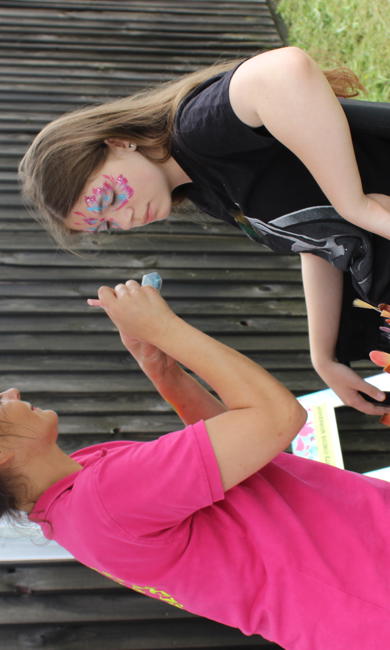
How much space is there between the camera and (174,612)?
2.21 m

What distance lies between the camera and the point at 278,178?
1.20 meters

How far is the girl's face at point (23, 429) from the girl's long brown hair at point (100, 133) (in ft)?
1.34

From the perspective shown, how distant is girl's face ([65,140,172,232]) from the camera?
1301mm

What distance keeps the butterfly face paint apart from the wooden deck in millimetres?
1419

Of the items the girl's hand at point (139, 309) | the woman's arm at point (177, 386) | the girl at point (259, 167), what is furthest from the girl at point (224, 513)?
the girl at point (259, 167)

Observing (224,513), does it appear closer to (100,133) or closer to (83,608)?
(100,133)

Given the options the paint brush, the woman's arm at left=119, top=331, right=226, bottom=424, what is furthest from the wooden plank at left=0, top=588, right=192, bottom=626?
the paint brush

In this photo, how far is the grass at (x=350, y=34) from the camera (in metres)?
3.88

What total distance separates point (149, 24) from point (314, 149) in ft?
15.1

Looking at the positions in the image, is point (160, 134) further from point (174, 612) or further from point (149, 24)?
point (149, 24)

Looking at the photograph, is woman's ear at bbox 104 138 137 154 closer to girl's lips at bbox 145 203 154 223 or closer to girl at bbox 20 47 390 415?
girl at bbox 20 47 390 415

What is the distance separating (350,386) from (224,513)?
51cm

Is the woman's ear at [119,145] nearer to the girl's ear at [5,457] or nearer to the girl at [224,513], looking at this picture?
the girl at [224,513]

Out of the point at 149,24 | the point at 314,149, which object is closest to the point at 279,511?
the point at 314,149
